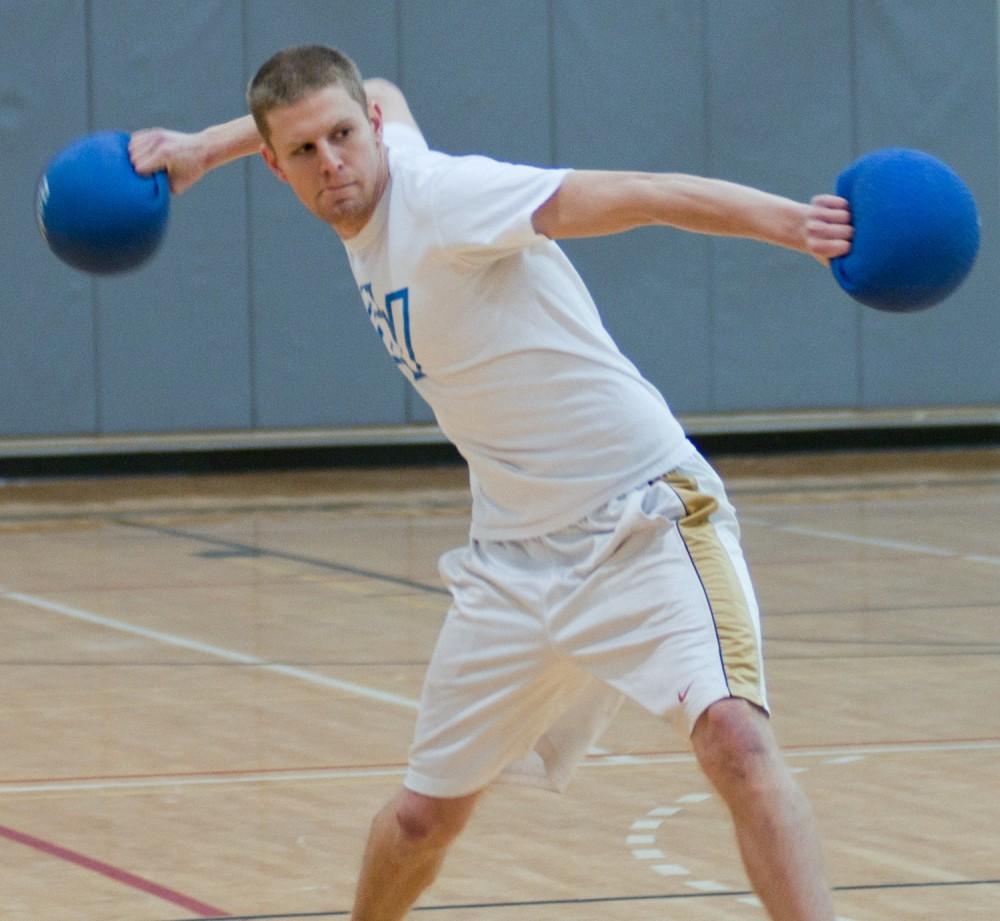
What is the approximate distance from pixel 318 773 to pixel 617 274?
7.60 metres

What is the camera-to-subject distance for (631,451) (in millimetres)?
3371

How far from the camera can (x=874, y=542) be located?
9531mm

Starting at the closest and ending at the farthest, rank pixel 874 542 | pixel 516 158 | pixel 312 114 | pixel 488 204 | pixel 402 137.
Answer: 1. pixel 488 204
2. pixel 312 114
3. pixel 402 137
4. pixel 874 542
5. pixel 516 158

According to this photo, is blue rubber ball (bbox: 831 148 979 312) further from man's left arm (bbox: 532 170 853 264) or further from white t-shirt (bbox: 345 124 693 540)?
white t-shirt (bbox: 345 124 693 540)

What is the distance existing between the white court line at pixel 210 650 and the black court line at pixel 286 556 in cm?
129

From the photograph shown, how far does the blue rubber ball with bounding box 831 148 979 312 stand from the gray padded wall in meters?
9.23

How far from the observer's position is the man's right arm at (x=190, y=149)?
3850 mm

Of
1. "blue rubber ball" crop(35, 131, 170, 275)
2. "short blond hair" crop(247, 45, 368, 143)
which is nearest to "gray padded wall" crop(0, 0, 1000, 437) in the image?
"blue rubber ball" crop(35, 131, 170, 275)

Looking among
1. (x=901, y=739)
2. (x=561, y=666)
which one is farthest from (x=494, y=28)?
(x=561, y=666)

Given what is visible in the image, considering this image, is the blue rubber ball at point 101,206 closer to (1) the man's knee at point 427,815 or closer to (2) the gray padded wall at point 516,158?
(1) the man's knee at point 427,815

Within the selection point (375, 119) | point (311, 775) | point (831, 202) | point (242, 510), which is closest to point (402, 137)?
point (375, 119)

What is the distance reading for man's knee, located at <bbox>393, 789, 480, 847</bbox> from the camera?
349 cm

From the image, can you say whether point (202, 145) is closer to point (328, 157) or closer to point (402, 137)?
point (402, 137)

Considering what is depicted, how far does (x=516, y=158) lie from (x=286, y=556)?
12.9 feet
